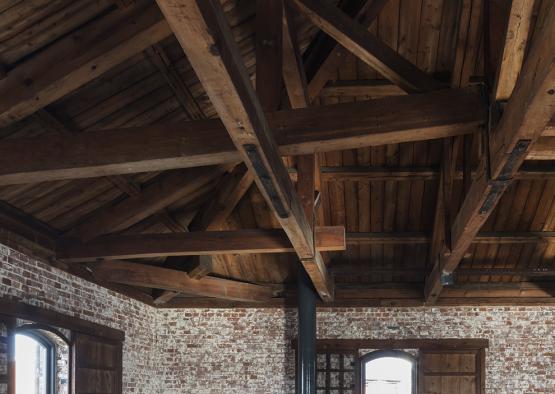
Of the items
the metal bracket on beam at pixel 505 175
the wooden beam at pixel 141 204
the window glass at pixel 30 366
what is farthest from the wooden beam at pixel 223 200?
the metal bracket on beam at pixel 505 175

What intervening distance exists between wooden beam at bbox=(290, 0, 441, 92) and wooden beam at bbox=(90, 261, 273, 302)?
4.72 metres

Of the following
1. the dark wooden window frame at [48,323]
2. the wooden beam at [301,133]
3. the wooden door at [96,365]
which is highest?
the wooden beam at [301,133]

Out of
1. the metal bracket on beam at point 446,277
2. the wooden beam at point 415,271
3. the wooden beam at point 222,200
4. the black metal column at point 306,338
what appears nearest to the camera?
the metal bracket on beam at point 446,277

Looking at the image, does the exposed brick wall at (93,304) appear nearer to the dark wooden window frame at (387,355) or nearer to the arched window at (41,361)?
the arched window at (41,361)

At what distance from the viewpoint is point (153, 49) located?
5.60 metres

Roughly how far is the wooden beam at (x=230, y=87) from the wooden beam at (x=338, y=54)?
70.2 inches

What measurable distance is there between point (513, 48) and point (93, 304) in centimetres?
676

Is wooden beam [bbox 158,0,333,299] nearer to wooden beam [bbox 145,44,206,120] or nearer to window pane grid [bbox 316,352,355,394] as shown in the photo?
wooden beam [bbox 145,44,206,120]

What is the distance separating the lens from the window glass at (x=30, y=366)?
7504 mm

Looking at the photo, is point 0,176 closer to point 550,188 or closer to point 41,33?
point 41,33

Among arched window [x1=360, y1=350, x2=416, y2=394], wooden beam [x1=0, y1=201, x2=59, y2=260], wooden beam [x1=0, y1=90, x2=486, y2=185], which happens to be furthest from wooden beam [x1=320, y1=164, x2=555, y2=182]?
arched window [x1=360, y1=350, x2=416, y2=394]

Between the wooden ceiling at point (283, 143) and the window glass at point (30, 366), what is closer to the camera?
the wooden ceiling at point (283, 143)

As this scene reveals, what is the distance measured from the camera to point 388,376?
16.4 m

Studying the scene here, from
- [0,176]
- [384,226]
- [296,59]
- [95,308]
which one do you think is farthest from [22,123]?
[384,226]
